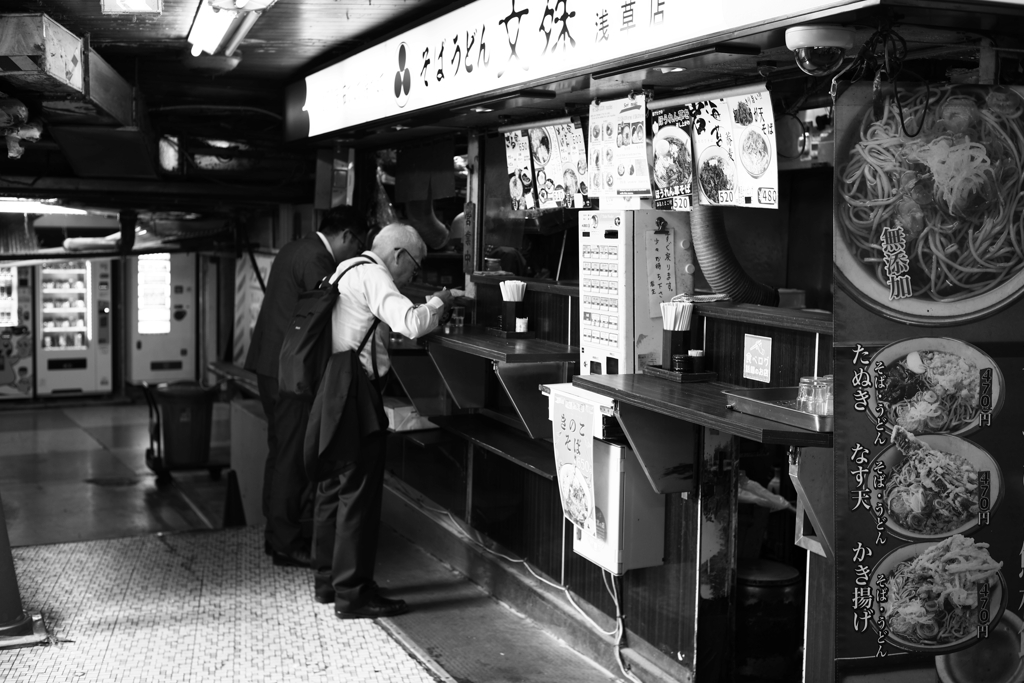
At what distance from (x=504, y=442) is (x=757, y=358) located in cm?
190

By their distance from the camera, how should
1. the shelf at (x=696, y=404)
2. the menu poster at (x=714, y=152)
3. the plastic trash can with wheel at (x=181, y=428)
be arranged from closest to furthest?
the shelf at (x=696, y=404), the menu poster at (x=714, y=152), the plastic trash can with wheel at (x=181, y=428)

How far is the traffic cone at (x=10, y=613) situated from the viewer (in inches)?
186

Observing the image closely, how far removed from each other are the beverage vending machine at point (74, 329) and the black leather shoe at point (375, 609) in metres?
10.1

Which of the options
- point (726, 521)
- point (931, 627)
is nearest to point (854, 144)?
point (931, 627)

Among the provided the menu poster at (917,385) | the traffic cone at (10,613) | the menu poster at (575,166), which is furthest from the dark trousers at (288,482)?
the menu poster at (917,385)

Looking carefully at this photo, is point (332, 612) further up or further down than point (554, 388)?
further down

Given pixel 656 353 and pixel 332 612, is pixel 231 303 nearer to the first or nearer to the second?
pixel 332 612

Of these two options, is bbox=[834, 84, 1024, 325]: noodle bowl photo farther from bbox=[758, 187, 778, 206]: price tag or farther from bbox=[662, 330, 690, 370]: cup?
bbox=[662, 330, 690, 370]: cup

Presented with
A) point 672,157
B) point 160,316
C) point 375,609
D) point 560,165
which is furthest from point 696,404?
point 160,316

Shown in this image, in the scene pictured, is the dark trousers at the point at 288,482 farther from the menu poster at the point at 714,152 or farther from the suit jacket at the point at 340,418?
the menu poster at the point at 714,152

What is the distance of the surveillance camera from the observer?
108 inches

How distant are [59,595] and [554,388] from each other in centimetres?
311

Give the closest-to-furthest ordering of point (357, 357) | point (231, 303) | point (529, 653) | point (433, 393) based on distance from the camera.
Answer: point (529, 653)
point (357, 357)
point (433, 393)
point (231, 303)

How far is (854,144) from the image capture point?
276cm
